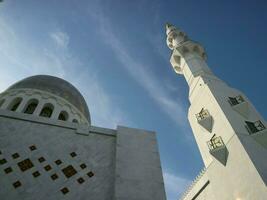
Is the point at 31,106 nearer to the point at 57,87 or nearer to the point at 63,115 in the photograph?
the point at 63,115

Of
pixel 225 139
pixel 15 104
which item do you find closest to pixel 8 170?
pixel 15 104

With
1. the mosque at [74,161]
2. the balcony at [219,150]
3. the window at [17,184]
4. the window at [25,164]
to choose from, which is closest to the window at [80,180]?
the mosque at [74,161]

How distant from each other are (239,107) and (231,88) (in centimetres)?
284

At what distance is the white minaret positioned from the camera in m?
10.1

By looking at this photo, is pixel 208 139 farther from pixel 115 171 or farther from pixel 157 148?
pixel 115 171

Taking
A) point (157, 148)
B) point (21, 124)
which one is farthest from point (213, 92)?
point (21, 124)

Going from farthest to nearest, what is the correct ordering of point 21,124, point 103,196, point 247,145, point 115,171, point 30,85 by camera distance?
point 30,85 < point 247,145 < point 21,124 < point 115,171 < point 103,196

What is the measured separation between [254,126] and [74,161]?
940cm

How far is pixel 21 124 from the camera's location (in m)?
8.48

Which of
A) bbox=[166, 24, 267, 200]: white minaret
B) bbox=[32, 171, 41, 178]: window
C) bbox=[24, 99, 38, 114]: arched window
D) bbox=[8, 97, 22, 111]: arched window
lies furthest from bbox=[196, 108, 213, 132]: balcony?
bbox=[8, 97, 22, 111]: arched window

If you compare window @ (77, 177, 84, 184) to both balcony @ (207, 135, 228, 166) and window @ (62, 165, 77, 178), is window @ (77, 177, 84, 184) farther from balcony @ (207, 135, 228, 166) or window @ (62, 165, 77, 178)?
balcony @ (207, 135, 228, 166)

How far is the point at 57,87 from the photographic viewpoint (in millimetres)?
16359

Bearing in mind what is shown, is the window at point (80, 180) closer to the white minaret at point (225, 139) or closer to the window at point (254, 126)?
the white minaret at point (225, 139)

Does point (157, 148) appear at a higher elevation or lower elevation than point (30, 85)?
lower
